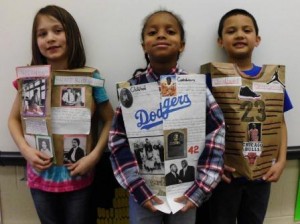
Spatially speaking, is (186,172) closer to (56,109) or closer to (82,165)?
(82,165)

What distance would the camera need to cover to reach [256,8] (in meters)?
1.01

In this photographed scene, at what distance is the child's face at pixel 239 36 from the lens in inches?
36.2

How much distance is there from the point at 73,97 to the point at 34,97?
115 millimetres

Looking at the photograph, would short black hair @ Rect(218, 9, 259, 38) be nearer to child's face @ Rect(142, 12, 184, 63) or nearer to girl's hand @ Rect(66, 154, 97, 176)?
child's face @ Rect(142, 12, 184, 63)

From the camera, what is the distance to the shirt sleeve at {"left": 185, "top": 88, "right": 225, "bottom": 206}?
745 mm

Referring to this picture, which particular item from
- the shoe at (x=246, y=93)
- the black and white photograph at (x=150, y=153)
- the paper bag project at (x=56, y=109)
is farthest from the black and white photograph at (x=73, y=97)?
the shoe at (x=246, y=93)

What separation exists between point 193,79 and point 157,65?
0.39ft

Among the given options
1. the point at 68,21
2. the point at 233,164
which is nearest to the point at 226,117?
the point at 233,164

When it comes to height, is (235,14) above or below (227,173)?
above

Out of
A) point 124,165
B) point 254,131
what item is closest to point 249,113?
point 254,131

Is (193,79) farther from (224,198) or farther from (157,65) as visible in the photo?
(224,198)

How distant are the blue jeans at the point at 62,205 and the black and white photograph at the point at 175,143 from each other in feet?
1.14

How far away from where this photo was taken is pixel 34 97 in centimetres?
83

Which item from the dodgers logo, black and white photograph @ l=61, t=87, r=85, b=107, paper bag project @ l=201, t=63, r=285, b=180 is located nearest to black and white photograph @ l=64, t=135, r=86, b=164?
black and white photograph @ l=61, t=87, r=85, b=107
